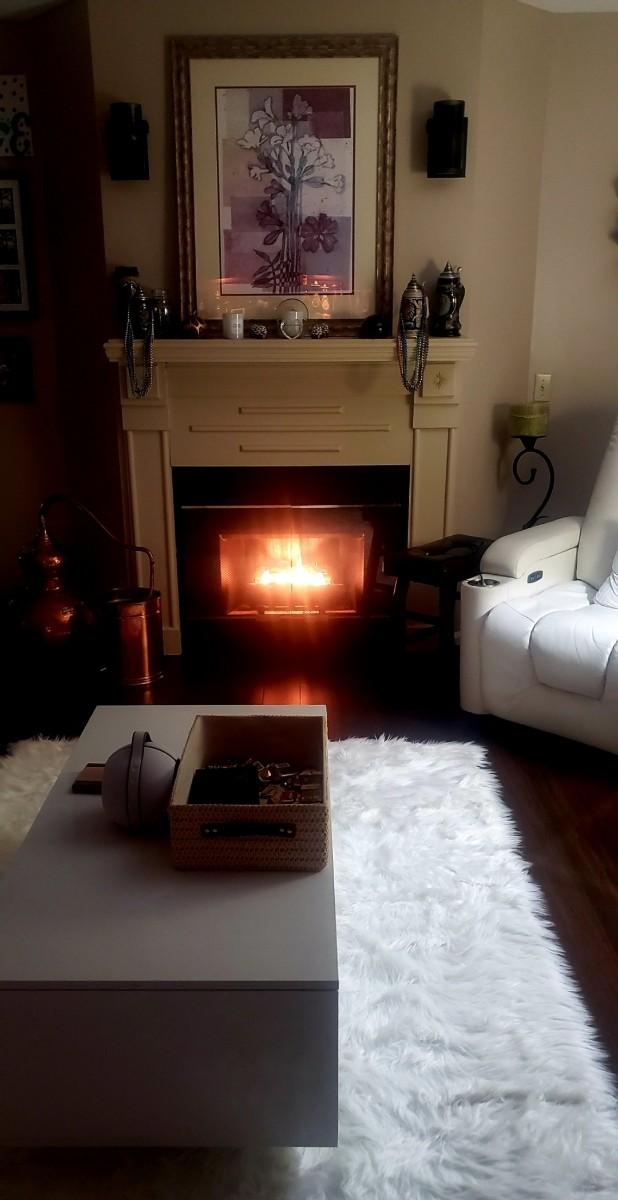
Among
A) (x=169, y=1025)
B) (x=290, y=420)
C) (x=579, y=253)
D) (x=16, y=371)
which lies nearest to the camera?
(x=169, y=1025)

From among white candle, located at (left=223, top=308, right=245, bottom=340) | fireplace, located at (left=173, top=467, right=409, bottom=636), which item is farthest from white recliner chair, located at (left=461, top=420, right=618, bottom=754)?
white candle, located at (left=223, top=308, right=245, bottom=340)

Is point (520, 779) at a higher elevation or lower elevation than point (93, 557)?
lower

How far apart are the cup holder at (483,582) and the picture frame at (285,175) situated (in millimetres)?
1031

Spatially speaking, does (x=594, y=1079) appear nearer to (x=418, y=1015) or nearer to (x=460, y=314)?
(x=418, y=1015)

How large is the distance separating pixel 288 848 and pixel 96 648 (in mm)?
2198

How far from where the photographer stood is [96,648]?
3.54m

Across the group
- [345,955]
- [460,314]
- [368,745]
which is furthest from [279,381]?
[345,955]

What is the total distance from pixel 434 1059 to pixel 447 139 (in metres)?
2.69

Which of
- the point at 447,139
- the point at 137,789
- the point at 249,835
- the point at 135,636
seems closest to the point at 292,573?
the point at 135,636

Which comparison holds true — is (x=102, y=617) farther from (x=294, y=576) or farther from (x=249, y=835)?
(x=249, y=835)

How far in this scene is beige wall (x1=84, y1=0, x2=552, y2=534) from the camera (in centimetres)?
299

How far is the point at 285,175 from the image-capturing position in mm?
3113

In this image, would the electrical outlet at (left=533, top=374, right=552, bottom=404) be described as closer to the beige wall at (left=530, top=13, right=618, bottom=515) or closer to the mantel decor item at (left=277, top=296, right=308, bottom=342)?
the beige wall at (left=530, top=13, right=618, bottom=515)

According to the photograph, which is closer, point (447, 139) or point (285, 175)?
point (447, 139)
